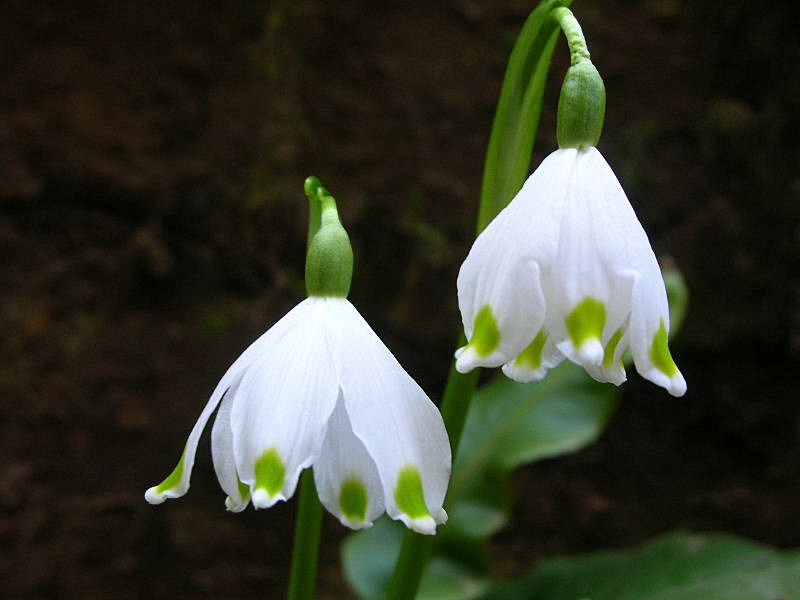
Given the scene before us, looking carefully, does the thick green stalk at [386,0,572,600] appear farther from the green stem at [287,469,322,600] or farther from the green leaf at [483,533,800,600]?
the green leaf at [483,533,800,600]

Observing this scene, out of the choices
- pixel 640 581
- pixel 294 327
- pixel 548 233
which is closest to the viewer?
pixel 548 233

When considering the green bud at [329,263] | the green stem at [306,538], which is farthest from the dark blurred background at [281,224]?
the green bud at [329,263]

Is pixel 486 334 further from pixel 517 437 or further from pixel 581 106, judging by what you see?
pixel 517 437

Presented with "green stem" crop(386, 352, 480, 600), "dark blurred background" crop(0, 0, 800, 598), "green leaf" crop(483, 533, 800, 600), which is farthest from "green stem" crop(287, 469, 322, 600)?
"dark blurred background" crop(0, 0, 800, 598)

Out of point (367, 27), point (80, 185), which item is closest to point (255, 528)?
point (80, 185)

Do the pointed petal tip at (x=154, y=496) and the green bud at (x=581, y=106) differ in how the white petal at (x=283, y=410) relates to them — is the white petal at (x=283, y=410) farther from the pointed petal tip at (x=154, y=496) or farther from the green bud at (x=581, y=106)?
the green bud at (x=581, y=106)

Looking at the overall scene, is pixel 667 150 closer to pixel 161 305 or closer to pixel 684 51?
pixel 684 51
